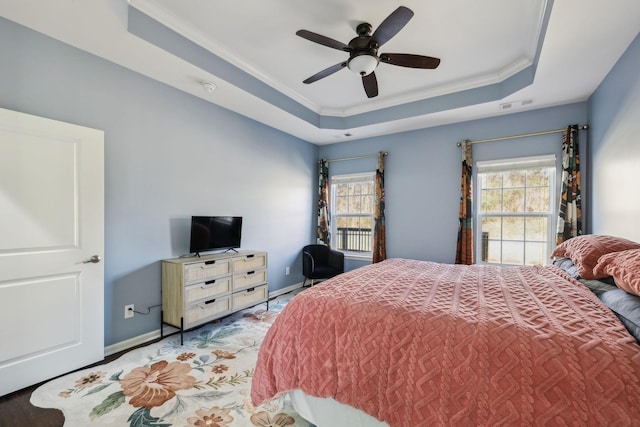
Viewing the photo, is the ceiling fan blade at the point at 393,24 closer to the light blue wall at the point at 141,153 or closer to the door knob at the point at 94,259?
the light blue wall at the point at 141,153

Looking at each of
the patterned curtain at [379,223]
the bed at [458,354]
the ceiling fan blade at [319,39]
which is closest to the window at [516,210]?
the patterned curtain at [379,223]

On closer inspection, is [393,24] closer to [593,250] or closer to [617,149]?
[593,250]

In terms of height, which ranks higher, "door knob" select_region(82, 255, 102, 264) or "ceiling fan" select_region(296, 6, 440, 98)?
"ceiling fan" select_region(296, 6, 440, 98)

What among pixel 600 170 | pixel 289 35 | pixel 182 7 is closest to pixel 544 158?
pixel 600 170

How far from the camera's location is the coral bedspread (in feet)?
3.18

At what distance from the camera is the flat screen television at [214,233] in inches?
121

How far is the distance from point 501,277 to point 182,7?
3.30m

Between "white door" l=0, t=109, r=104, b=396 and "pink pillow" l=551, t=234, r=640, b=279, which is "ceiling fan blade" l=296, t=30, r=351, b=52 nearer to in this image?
"white door" l=0, t=109, r=104, b=396

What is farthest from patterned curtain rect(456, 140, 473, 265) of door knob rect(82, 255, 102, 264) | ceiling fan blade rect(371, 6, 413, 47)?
door knob rect(82, 255, 102, 264)

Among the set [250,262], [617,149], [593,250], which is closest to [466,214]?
[617,149]

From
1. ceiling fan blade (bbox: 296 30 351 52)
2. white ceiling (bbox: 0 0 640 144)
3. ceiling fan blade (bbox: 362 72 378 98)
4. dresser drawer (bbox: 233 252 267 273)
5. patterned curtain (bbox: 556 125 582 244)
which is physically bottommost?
dresser drawer (bbox: 233 252 267 273)

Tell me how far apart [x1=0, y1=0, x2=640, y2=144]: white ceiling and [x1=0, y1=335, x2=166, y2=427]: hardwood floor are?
2.67 meters

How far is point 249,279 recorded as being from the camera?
11.1 feet

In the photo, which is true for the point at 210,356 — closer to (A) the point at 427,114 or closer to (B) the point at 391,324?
(B) the point at 391,324
